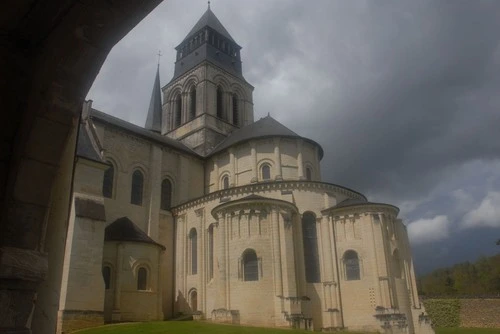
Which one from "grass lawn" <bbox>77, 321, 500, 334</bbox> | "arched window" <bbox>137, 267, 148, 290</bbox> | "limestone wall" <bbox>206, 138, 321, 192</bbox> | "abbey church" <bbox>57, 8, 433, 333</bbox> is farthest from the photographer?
"limestone wall" <bbox>206, 138, 321, 192</bbox>

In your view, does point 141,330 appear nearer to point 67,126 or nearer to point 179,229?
point 179,229

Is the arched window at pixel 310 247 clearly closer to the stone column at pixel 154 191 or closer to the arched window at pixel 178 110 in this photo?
A: the stone column at pixel 154 191

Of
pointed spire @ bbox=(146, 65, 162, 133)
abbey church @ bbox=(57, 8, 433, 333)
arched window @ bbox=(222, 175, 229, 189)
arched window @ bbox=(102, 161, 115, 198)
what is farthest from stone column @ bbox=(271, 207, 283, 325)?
pointed spire @ bbox=(146, 65, 162, 133)

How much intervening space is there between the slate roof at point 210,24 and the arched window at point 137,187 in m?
21.6

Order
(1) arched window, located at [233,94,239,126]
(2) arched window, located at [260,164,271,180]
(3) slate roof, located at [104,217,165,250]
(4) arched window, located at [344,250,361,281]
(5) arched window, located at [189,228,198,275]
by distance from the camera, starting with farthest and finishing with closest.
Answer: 1. (1) arched window, located at [233,94,239,126]
2. (2) arched window, located at [260,164,271,180]
3. (5) arched window, located at [189,228,198,275]
4. (4) arched window, located at [344,250,361,281]
5. (3) slate roof, located at [104,217,165,250]

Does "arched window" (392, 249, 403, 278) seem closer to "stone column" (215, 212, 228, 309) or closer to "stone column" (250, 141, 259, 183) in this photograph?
"stone column" (215, 212, 228, 309)

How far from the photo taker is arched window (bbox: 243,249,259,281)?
2225cm

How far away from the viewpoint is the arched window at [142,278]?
23.0 m

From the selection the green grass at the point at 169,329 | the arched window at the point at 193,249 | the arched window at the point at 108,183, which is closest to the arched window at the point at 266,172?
the arched window at the point at 193,249

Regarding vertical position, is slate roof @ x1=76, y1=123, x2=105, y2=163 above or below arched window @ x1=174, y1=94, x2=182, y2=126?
below

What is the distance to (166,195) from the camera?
2994 centimetres

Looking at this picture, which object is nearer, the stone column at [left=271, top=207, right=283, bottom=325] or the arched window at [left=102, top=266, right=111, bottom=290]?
the stone column at [left=271, top=207, right=283, bottom=325]

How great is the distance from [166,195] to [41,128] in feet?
90.3

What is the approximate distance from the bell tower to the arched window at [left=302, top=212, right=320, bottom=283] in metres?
13.2
